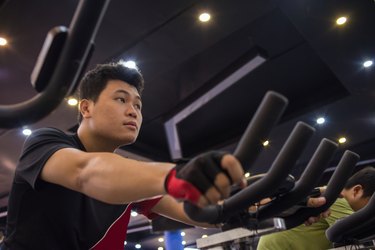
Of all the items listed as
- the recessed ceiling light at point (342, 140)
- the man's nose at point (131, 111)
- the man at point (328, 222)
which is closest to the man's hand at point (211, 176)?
the man's nose at point (131, 111)

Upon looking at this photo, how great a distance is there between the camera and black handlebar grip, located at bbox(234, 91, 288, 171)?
2.31ft

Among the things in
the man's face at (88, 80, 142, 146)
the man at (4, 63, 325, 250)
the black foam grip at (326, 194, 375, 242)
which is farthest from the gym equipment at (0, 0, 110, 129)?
the black foam grip at (326, 194, 375, 242)

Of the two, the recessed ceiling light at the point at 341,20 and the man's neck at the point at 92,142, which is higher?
the recessed ceiling light at the point at 341,20

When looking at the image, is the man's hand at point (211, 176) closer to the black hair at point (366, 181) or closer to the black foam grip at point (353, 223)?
the black foam grip at point (353, 223)

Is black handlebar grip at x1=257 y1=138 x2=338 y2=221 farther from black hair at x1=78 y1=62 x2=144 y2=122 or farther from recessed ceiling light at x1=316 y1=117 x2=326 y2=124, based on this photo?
recessed ceiling light at x1=316 y1=117 x2=326 y2=124

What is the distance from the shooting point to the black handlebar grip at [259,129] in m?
0.70

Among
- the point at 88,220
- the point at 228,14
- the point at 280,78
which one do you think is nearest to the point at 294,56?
the point at 280,78

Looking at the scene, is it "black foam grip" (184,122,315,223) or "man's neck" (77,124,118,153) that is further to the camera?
"man's neck" (77,124,118,153)

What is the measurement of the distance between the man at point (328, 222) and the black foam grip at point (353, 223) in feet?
1.80

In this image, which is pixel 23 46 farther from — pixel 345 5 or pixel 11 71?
pixel 345 5

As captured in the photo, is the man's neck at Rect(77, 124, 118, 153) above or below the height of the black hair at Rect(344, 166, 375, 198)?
above

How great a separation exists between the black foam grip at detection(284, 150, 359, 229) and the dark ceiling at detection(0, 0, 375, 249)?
8.46 ft

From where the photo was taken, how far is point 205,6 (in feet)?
11.4

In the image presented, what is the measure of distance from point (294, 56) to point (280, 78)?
1.68 feet
